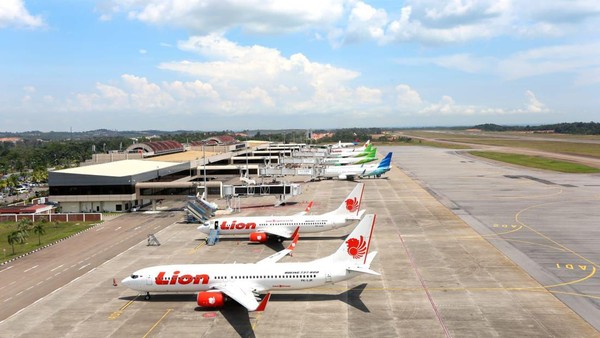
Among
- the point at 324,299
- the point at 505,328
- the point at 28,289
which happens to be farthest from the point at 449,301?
the point at 28,289

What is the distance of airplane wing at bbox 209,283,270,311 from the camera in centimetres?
3403

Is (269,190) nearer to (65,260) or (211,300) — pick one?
(65,260)

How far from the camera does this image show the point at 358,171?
5389 inches

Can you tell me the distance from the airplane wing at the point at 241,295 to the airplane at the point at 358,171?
100033 millimetres

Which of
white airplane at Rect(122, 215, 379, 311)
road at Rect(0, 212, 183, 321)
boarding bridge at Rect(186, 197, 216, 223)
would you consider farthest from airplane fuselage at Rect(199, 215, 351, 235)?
white airplane at Rect(122, 215, 379, 311)

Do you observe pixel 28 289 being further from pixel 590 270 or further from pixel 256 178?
pixel 256 178

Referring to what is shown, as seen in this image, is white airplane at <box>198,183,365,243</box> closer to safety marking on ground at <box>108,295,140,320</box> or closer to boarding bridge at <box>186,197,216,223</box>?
boarding bridge at <box>186,197,216,223</box>

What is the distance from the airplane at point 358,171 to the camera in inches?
5349

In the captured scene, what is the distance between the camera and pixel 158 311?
38531mm

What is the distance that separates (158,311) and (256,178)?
108 m

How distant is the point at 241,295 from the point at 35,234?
5227cm

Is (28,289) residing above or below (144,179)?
below

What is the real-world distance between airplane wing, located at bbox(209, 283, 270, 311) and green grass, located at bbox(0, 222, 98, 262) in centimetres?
3748

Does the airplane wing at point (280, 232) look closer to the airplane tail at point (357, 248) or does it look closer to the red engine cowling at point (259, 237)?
the red engine cowling at point (259, 237)
